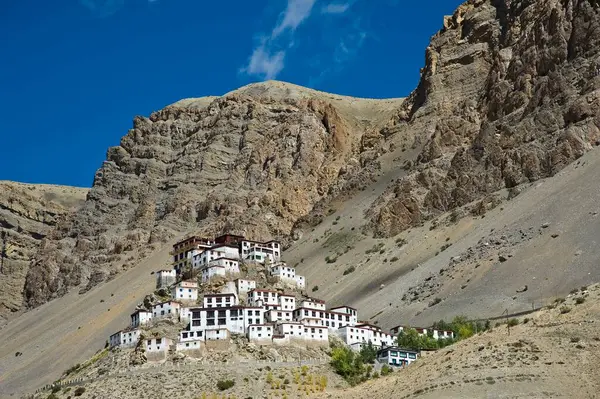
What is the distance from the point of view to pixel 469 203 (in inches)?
5694

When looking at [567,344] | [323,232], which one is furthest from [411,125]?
[567,344]

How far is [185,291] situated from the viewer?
325ft

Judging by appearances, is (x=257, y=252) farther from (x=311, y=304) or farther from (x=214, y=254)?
(x=311, y=304)

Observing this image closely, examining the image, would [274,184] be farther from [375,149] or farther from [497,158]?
[497,158]

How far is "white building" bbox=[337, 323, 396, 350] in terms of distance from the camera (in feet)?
319

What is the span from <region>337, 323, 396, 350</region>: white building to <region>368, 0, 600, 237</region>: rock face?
48728mm

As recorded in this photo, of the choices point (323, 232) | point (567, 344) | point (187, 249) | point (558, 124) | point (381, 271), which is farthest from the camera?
point (323, 232)

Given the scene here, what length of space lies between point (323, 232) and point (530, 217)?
48.4m

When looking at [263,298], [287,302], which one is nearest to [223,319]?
[263,298]

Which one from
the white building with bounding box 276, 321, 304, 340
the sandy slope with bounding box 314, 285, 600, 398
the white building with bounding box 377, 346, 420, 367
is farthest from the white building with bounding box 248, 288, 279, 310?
the sandy slope with bounding box 314, 285, 600, 398

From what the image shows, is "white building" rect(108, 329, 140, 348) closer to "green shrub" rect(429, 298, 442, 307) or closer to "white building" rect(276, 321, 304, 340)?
"white building" rect(276, 321, 304, 340)

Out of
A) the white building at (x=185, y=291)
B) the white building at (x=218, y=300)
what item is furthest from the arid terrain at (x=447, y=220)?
the white building at (x=185, y=291)

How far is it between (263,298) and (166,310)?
33.3ft

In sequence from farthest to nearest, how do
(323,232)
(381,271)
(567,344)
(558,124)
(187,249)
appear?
1. (323,232)
2. (558,124)
3. (381,271)
4. (187,249)
5. (567,344)
